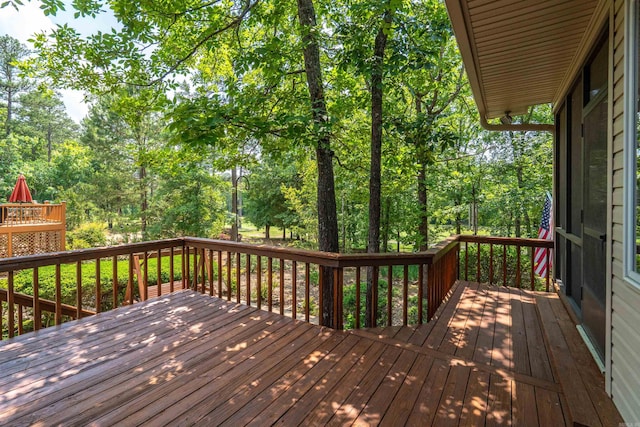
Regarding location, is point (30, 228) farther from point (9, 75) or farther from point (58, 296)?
point (9, 75)

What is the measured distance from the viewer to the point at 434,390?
2.13 meters

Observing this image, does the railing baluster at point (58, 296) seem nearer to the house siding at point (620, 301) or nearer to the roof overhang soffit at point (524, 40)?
the roof overhang soffit at point (524, 40)

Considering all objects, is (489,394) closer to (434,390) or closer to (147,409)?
(434,390)

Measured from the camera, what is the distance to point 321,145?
4352 mm

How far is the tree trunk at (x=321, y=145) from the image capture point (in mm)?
4227

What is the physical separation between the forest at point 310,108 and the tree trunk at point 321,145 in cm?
2

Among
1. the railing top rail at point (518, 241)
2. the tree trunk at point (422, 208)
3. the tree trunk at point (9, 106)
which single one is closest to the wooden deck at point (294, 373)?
the railing top rail at point (518, 241)

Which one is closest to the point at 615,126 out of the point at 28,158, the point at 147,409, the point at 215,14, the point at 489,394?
the point at 489,394

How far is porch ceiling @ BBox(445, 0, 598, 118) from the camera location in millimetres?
2146

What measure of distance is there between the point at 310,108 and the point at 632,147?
3.72 meters

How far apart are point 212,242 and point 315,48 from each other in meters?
3.17

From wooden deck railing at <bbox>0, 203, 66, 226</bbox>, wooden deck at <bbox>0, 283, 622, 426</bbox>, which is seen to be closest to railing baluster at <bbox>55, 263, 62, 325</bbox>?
wooden deck at <bbox>0, 283, 622, 426</bbox>

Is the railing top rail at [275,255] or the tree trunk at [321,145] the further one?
the tree trunk at [321,145]

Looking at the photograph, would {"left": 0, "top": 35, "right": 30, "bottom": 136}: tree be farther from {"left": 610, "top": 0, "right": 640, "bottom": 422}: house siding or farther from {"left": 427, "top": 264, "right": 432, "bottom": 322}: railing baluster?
{"left": 610, "top": 0, "right": 640, "bottom": 422}: house siding
